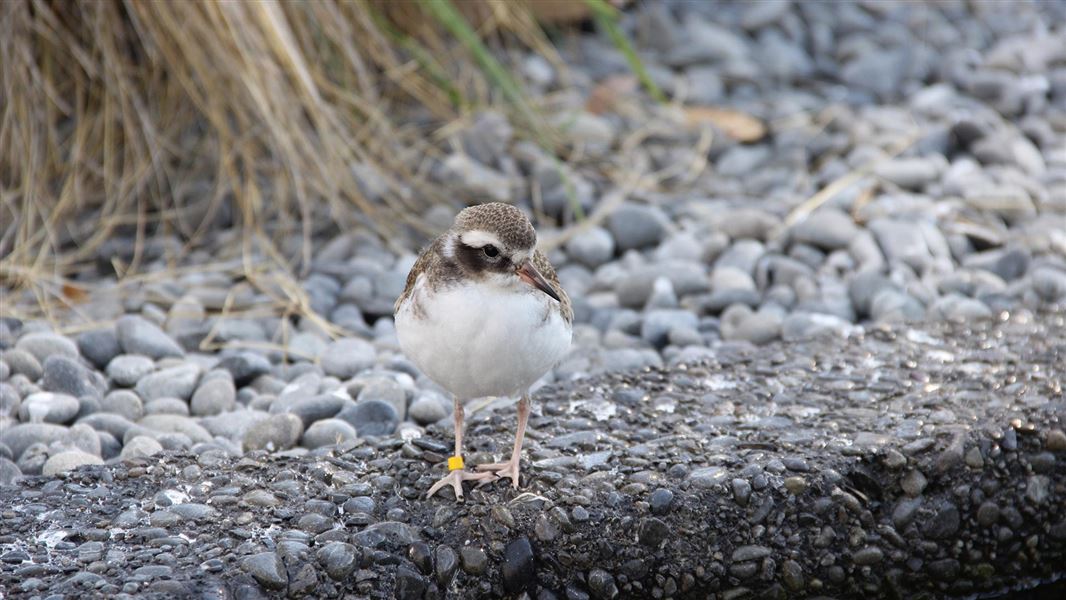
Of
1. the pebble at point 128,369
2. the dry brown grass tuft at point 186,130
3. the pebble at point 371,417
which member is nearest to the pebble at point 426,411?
the pebble at point 371,417

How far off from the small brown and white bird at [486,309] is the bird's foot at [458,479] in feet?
1.09

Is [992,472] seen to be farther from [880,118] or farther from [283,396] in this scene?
[880,118]

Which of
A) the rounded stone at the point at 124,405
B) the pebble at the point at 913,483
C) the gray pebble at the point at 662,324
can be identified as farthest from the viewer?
the gray pebble at the point at 662,324

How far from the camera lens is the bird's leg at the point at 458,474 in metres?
3.98

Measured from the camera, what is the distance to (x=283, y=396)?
503 centimetres

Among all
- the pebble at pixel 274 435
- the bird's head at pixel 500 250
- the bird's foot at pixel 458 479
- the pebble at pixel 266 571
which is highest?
the bird's head at pixel 500 250

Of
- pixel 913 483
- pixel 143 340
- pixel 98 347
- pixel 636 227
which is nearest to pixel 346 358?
pixel 143 340

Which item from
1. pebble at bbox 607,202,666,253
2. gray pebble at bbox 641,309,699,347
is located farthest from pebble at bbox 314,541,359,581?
pebble at bbox 607,202,666,253

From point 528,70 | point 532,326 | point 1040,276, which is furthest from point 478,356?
point 528,70

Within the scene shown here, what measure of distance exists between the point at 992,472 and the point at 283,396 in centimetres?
262

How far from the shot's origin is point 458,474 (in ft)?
13.1

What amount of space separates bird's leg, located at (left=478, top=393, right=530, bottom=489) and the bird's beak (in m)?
0.47

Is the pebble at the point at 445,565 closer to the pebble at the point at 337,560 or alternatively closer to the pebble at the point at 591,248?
the pebble at the point at 337,560

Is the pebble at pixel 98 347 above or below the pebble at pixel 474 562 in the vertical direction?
above
